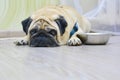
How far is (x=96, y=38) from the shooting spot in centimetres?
202

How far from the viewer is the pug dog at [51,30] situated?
1973mm

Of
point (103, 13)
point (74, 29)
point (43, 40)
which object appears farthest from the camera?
point (103, 13)

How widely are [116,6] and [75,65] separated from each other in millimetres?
1674

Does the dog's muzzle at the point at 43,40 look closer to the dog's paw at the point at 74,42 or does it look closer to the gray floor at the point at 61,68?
the dog's paw at the point at 74,42

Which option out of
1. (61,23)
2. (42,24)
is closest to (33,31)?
(42,24)

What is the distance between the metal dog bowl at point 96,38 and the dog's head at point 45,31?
0.17 metres

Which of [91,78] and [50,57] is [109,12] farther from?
[91,78]

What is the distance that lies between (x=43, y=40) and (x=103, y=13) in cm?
113

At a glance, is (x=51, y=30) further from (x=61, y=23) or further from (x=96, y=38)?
(x=96, y=38)

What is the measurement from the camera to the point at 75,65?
47.9 inches

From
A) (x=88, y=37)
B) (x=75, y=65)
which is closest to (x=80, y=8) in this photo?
(x=88, y=37)

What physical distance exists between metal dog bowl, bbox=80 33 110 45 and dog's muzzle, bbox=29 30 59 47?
0.22 metres

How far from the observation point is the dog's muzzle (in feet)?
6.43

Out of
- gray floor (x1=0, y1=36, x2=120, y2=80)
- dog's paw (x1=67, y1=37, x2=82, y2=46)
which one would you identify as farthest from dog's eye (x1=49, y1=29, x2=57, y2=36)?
gray floor (x1=0, y1=36, x2=120, y2=80)
